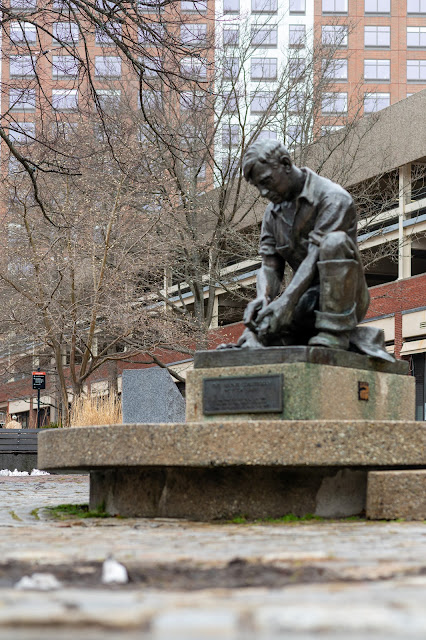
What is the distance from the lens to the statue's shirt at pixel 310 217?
22.2 feet

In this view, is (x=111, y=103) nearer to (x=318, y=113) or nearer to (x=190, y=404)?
(x=318, y=113)

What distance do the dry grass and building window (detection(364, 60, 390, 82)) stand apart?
48925 millimetres

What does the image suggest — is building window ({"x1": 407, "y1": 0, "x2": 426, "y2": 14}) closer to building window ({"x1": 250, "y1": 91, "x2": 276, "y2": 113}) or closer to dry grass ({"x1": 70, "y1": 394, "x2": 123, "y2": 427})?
building window ({"x1": 250, "y1": 91, "x2": 276, "y2": 113})

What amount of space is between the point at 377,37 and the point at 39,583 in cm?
6367

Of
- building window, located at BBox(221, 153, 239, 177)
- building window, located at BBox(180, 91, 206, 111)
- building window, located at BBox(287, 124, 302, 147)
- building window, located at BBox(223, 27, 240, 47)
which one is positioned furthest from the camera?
building window, located at BBox(223, 27, 240, 47)

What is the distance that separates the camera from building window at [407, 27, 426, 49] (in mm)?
63344

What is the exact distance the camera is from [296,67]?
25781mm

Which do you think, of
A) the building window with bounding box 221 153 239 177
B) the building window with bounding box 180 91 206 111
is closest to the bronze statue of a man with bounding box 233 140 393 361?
the building window with bounding box 180 91 206 111

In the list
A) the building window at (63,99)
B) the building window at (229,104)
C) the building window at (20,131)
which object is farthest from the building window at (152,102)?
the building window at (20,131)

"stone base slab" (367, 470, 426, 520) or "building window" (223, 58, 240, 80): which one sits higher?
"building window" (223, 58, 240, 80)

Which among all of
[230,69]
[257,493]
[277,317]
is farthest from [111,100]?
[257,493]

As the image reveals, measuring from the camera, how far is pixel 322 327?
670cm

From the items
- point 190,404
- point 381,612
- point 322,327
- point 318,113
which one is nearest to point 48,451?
point 190,404

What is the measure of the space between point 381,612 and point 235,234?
904 inches
